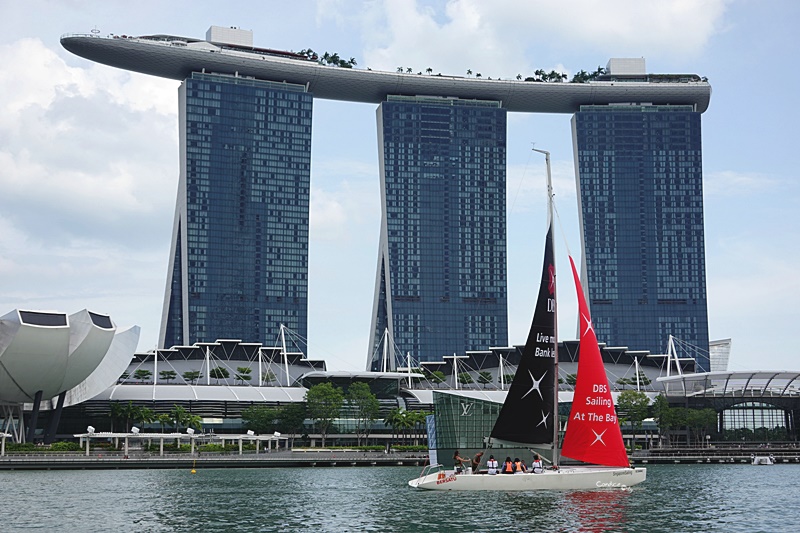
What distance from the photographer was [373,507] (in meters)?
67.3

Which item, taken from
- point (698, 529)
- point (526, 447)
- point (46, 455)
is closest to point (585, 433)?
point (526, 447)

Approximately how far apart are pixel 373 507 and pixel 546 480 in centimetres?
1214

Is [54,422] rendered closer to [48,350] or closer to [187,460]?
[48,350]

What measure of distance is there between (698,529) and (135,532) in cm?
→ 2884

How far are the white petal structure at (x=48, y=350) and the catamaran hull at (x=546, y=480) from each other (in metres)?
83.9

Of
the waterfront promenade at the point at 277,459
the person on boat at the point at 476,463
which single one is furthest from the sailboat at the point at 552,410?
the waterfront promenade at the point at 277,459

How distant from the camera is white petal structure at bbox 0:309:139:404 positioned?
140 meters

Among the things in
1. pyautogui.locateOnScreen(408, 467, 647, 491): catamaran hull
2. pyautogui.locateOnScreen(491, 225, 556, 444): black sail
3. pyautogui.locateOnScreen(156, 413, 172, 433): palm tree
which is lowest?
pyautogui.locateOnScreen(408, 467, 647, 491): catamaran hull

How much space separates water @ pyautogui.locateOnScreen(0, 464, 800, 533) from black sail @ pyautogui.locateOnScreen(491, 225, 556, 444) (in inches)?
187

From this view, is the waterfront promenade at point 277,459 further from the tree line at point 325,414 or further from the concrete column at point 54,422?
the concrete column at point 54,422

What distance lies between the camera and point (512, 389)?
246ft

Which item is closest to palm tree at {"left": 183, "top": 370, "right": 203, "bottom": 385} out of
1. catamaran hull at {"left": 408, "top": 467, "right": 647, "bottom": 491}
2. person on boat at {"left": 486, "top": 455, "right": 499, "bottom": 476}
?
catamaran hull at {"left": 408, "top": 467, "right": 647, "bottom": 491}

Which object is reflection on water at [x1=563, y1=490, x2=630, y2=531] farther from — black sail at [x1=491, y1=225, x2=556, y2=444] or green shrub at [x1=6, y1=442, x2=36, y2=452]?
green shrub at [x1=6, y1=442, x2=36, y2=452]

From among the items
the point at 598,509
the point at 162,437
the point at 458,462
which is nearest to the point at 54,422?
the point at 162,437
